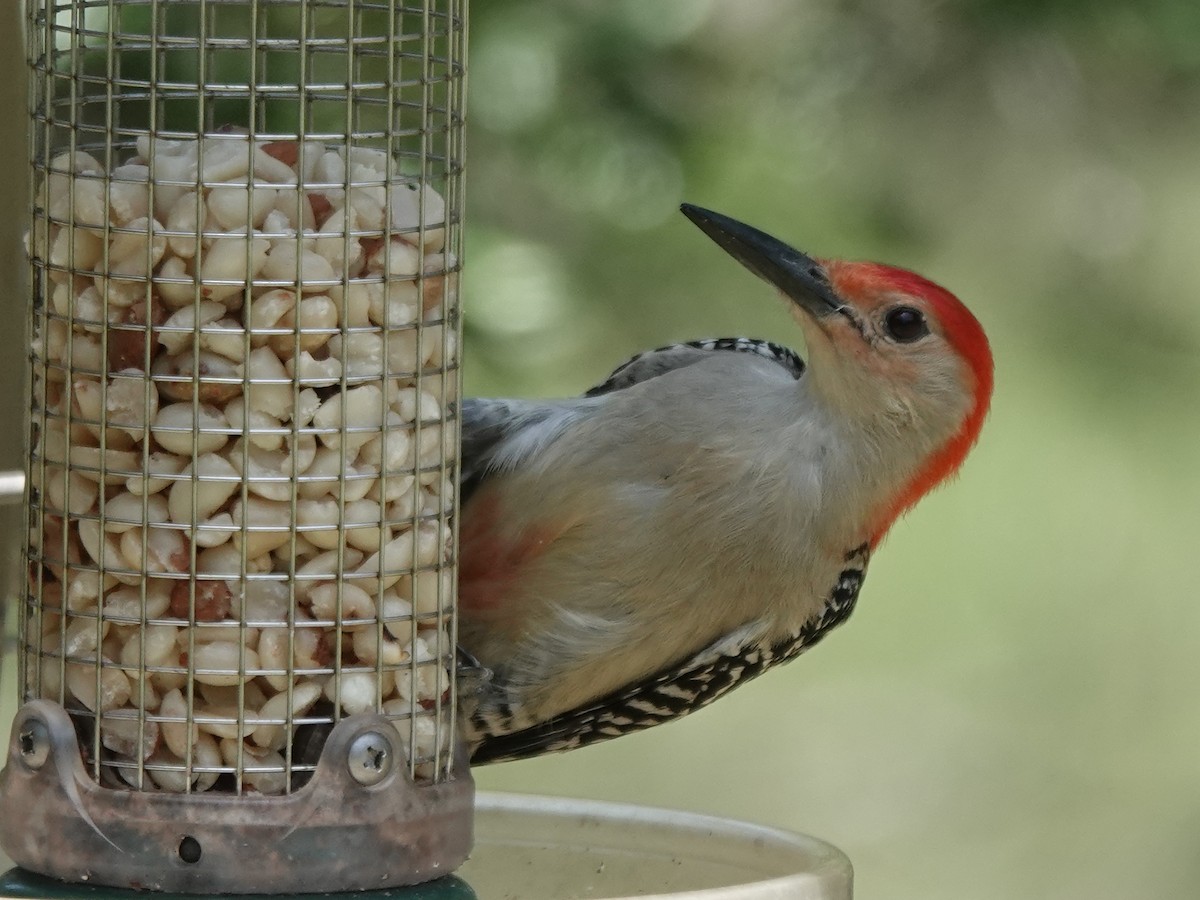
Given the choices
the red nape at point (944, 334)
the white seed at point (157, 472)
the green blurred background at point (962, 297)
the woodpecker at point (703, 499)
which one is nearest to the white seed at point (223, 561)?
the white seed at point (157, 472)

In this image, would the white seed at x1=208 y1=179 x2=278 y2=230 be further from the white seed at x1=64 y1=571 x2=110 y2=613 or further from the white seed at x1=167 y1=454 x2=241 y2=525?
the white seed at x1=64 y1=571 x2=110 y2=613

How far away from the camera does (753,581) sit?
3691 millimetres

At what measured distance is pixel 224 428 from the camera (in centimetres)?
268

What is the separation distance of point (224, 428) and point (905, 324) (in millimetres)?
1703

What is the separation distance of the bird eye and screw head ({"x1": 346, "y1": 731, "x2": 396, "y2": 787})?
5.33 ft

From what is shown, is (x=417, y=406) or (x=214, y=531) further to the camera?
(x=417, y=406)

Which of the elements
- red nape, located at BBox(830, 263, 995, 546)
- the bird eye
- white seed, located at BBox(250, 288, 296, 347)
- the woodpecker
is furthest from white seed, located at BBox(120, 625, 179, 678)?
the bird eye

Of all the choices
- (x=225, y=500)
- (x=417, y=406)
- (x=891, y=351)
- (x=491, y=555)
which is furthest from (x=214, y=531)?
(x=891, y=351)

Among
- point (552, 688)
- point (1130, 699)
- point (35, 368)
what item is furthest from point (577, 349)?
point (1130, 699)

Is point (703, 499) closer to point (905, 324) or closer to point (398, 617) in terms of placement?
point (905, 324)

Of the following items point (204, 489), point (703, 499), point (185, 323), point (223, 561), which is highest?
point (185, 323)

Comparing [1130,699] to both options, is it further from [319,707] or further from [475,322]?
[319,707]

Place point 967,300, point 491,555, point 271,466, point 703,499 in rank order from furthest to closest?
point 967,300, point 491,555, point 703,499, point 271,466

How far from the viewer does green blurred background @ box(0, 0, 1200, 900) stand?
16.8 ft
